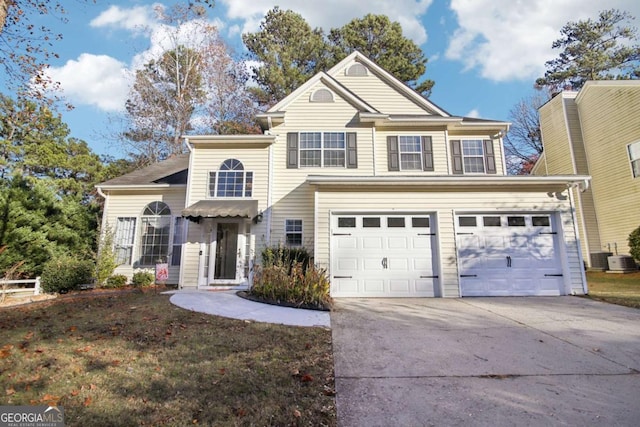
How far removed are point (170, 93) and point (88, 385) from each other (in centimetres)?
2286

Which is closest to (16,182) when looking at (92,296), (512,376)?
(92,296)

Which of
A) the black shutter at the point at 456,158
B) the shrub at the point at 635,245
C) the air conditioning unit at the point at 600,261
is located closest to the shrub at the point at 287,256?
the black shutter at the point at 456,158

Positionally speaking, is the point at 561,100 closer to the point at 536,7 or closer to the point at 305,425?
the point at 536,7

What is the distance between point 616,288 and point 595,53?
23768mm

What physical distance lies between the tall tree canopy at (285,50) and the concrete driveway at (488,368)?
755 inches

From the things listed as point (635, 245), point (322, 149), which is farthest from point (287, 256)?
point (635, 245)

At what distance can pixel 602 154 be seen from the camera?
15.0 metres

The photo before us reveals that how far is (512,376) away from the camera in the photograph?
11.1ft

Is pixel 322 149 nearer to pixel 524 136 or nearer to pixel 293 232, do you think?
pixel 293 232

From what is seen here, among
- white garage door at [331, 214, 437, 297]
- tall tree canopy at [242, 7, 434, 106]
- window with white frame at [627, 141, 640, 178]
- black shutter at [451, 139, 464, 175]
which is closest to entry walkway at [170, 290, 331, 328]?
white garage door at [331, 214, 437, 297]

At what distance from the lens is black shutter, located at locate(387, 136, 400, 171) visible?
38.0 feet

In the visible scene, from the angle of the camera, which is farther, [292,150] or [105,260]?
[292,150]

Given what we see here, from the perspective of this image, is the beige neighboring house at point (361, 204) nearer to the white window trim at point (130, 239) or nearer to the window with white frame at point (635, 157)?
Result: the white window trim at point (130, 239)

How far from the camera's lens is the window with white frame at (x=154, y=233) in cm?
1138
